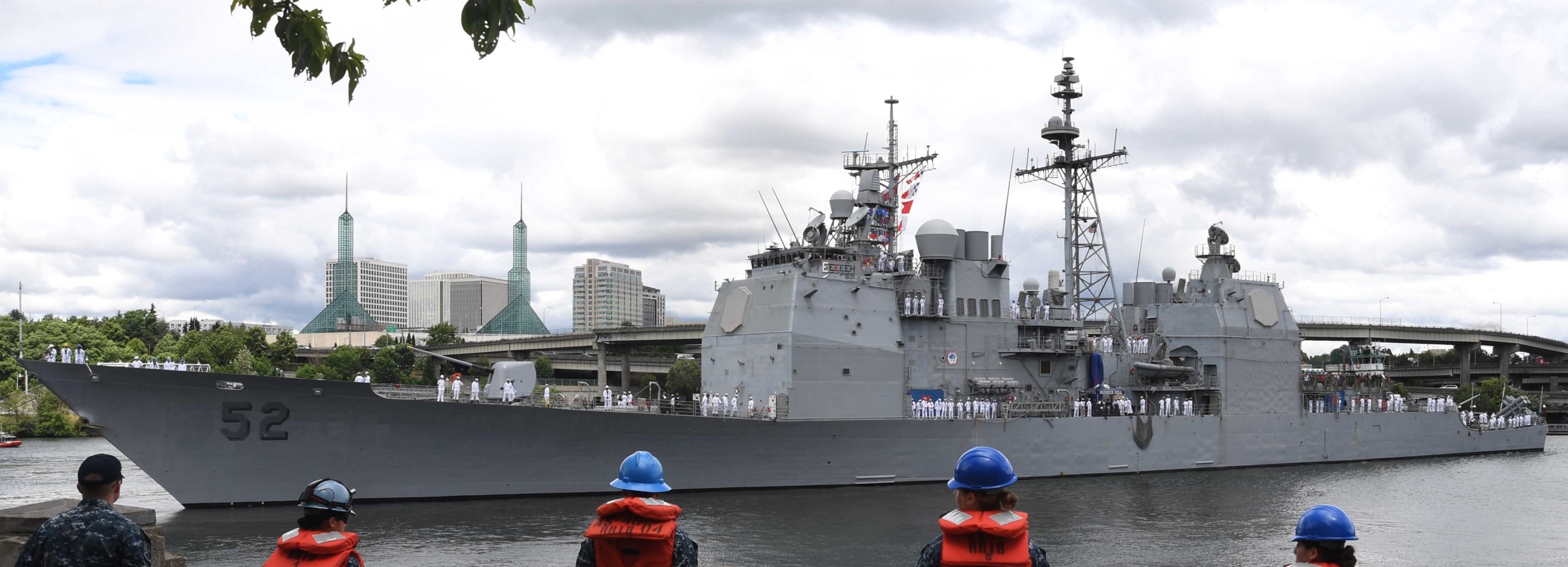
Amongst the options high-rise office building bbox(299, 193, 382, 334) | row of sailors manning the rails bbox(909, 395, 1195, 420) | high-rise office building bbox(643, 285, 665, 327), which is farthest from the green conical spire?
row of sailors manning the rails bbox(909, 395, 1195, 420)

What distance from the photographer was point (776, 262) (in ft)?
96.6

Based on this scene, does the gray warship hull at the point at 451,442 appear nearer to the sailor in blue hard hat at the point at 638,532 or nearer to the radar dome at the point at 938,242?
the radar dome at the point at 938,242

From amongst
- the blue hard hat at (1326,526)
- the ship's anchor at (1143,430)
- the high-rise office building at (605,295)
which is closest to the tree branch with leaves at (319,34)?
the blue hard hat at (1326,526)

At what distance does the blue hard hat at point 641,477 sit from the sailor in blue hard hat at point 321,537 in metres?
1.14

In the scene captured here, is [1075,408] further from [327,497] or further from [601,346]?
[601,346]

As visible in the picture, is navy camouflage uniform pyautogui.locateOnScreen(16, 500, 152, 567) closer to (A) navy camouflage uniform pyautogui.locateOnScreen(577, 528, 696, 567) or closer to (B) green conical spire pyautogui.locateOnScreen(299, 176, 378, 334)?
(A) navy camouflage uniform pyautogui.locateOnScreen(577, 528, 696, 567)

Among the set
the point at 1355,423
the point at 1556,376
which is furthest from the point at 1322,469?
the point at 1556,376

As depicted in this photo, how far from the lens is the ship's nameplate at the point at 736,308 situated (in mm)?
28922

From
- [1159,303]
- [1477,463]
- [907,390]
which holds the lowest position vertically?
[1477,463]

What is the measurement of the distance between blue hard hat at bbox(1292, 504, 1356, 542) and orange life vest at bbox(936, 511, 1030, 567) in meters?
1.30

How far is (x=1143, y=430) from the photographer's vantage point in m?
33.0

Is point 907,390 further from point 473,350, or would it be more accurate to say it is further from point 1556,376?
point 1556,376

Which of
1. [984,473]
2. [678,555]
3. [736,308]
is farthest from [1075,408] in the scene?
[984,473]

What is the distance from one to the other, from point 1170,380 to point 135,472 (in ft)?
100
